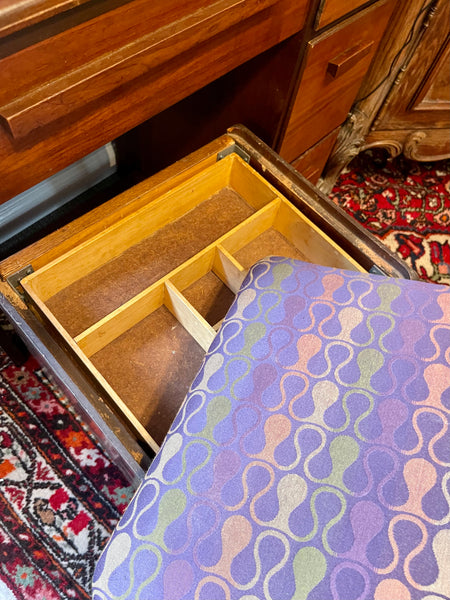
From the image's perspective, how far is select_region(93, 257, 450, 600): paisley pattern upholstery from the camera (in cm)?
43

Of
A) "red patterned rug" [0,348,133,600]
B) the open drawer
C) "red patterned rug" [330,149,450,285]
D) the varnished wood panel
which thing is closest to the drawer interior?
the open drawer

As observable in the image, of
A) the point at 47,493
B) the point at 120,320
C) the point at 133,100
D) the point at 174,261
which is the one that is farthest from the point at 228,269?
the point at 47,493

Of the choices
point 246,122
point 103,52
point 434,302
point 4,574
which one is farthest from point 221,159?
point 4,574

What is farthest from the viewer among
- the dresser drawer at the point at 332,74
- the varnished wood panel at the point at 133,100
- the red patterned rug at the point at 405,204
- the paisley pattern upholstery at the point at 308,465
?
the red patterned rug at the point at 405,204

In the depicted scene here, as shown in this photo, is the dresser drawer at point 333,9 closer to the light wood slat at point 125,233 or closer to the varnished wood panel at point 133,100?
the varnished wood panel at point 133,100

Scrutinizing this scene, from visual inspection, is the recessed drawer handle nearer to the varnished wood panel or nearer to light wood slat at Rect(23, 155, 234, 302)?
the varnished wood panel

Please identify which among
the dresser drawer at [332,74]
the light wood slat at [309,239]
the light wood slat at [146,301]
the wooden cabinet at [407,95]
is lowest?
the light wood slat at [309,239]

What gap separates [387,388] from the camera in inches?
20.3

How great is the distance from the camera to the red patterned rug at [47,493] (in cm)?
91

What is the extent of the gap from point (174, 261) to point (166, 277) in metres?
0.07

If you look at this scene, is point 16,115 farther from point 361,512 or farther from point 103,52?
point 361,512

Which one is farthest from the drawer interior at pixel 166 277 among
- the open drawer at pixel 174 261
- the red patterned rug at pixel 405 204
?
the red patterned rug at pixel 405 204

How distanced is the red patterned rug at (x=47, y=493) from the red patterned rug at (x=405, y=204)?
975 mm

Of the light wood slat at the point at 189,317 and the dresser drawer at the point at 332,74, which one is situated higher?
the dresser drawer at the point at 332,74
